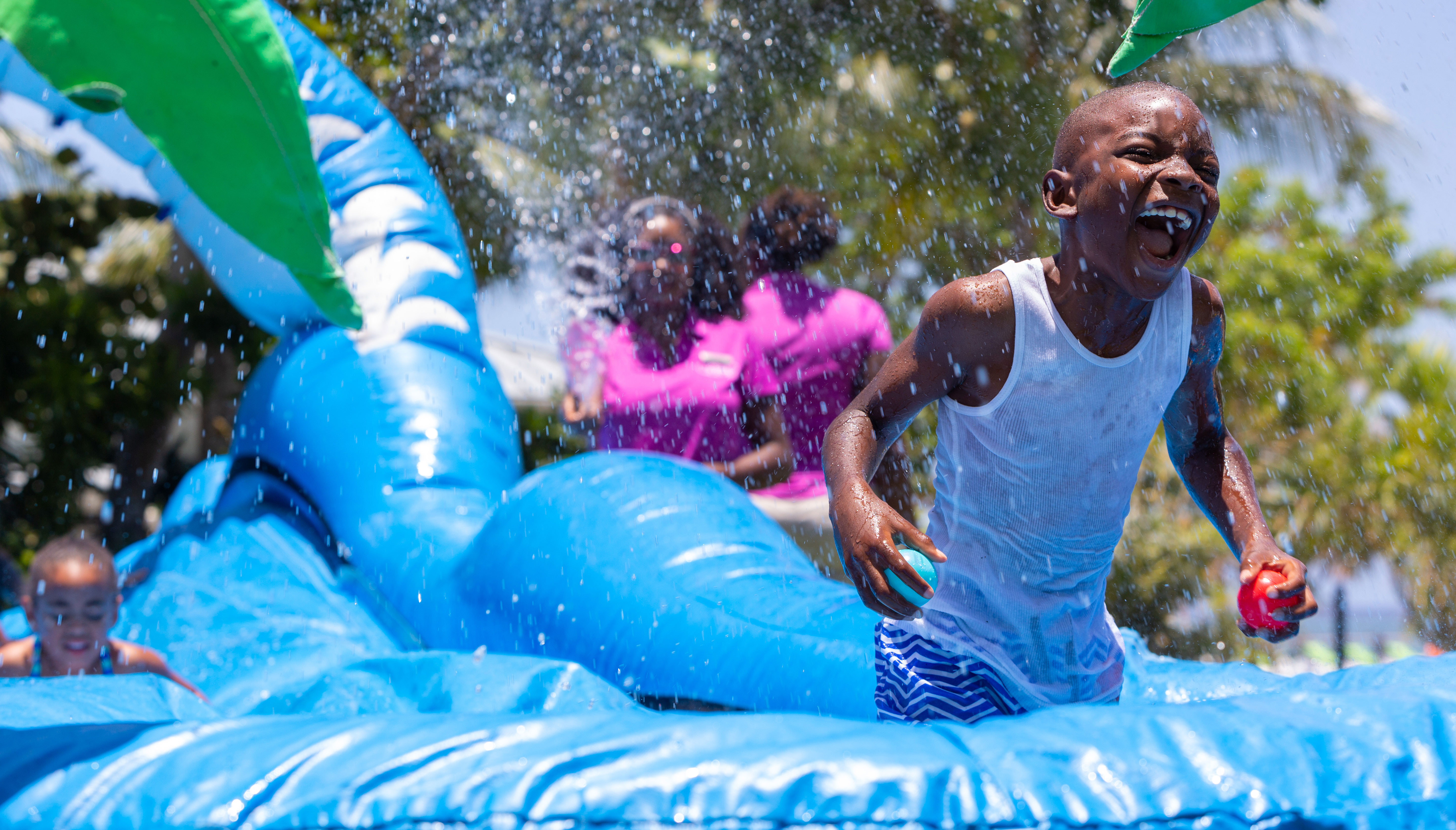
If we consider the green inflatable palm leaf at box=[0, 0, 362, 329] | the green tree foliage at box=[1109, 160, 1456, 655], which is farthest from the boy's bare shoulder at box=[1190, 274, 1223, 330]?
the green tree foliage at box=[1109, 160, 1456, 655]

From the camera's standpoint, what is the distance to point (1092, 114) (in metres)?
1.68

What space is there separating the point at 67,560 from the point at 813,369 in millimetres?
1913

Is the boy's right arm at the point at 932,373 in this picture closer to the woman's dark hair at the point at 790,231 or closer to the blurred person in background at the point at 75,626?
the blurred person in background at the point at 75,626

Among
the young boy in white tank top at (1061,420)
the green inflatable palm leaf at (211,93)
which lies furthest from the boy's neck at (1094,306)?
the green inflatable palm leaf at (211,93)

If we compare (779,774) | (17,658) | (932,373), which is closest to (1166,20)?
(932,373)

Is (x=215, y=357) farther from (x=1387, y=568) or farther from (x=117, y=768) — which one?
(x=1387, y=568)

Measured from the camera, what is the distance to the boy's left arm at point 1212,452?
5.74ft

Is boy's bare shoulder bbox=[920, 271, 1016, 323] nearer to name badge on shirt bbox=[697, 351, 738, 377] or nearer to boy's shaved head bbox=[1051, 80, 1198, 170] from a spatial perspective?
boy's shaved head bbox=[1051, 80, 1198, 170]

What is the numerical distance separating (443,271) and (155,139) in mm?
2104

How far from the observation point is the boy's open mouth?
5.17 feet

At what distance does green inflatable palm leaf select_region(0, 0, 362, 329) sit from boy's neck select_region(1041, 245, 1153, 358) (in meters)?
1.09

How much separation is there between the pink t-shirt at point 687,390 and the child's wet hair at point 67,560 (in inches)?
52.9

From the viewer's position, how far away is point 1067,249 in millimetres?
1710

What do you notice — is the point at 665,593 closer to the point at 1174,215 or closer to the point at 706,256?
the point at 1174,215
